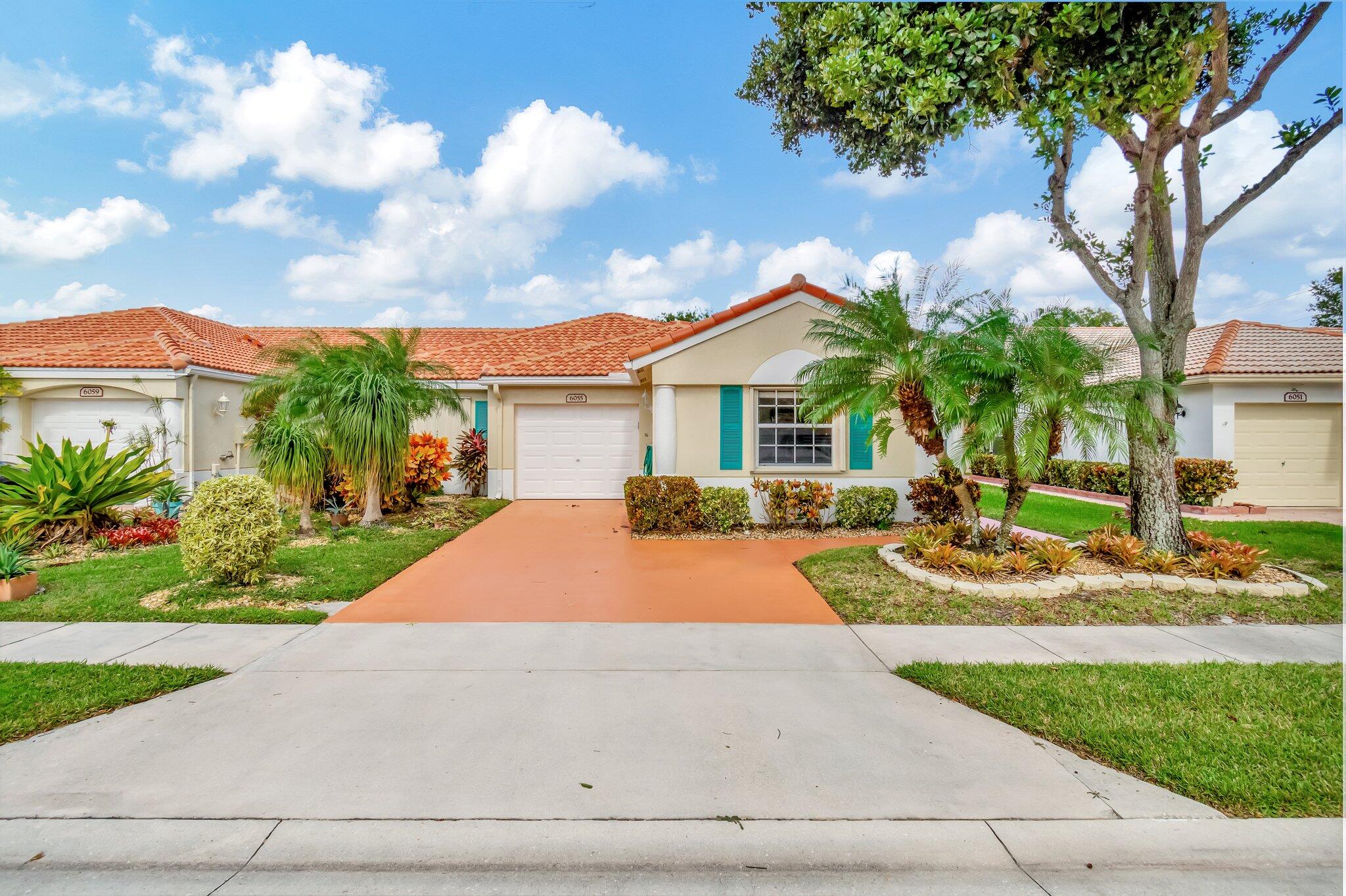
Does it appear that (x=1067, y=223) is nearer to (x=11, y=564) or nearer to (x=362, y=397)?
(x=362, y=397)

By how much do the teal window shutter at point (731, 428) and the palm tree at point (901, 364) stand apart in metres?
3.03

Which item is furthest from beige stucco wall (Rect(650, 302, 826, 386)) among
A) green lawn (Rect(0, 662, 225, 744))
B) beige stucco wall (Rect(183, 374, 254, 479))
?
beige stucco wall (Rect(183, 374, 254, 479))

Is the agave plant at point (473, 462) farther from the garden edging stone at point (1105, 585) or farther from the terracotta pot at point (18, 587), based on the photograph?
the garden edging stone at point (1105, 585)

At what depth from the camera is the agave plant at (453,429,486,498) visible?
599 inches

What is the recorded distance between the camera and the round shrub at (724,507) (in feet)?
35.4

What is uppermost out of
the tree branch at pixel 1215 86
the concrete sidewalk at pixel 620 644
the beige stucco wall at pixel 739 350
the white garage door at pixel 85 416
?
the tree branch at pixel 1215 86

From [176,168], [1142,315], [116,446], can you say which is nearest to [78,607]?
[176,168]

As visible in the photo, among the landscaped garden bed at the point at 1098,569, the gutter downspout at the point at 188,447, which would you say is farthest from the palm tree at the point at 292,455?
the landscaped garden bed at the point at 1098,569

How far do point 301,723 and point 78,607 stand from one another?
4348 millimetres

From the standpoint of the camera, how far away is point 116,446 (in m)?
13.2

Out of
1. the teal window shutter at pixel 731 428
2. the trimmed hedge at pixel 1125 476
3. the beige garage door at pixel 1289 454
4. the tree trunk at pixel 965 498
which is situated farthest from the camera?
the trimmed hedge at pixel 1125 476

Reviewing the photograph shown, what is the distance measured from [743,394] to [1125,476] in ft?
33.6

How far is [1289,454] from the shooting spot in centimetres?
989

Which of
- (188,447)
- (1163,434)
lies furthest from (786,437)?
(188,447)
